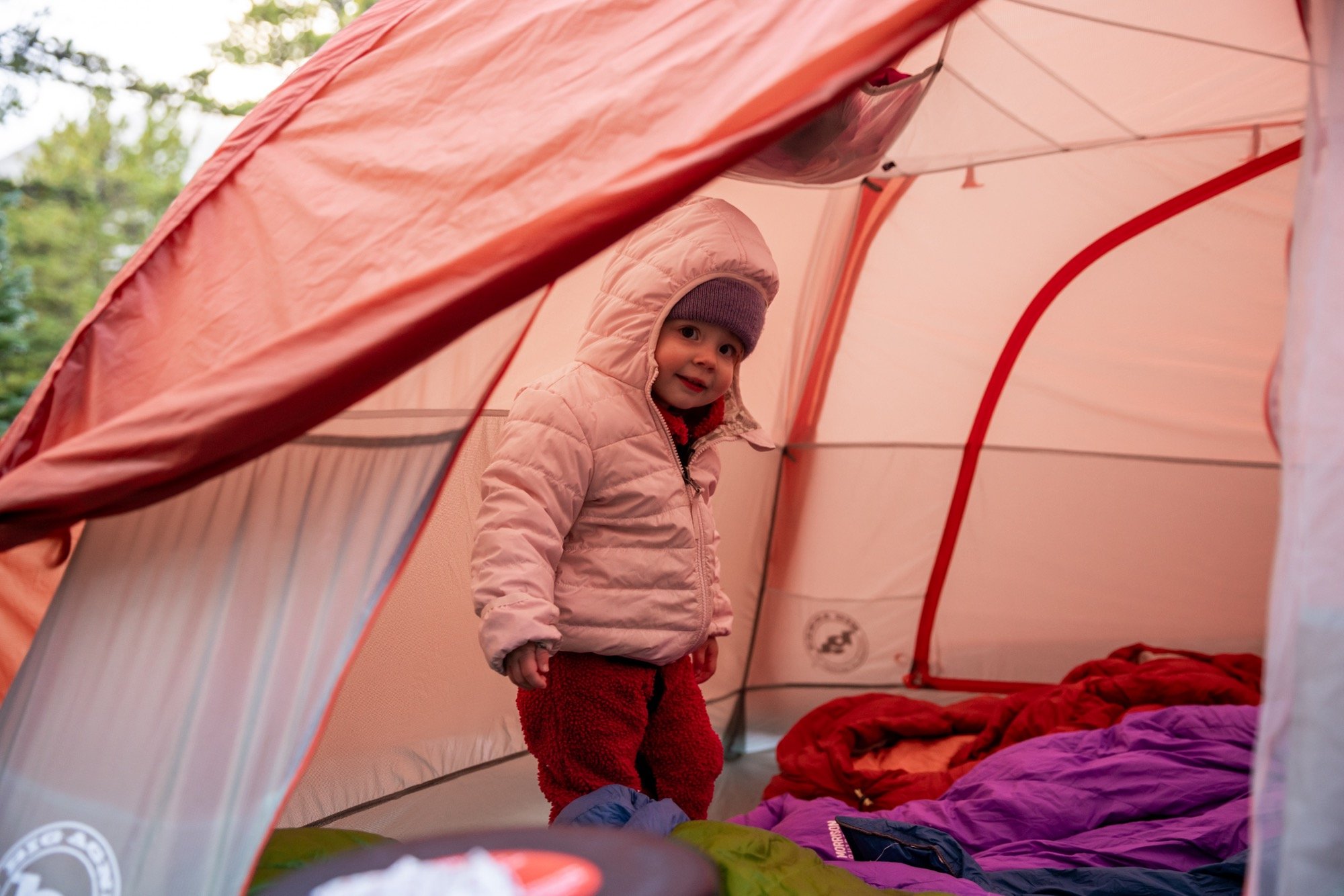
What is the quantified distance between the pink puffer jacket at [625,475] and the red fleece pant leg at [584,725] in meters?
0.04

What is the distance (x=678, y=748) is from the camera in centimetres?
162

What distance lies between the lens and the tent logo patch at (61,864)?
104cm

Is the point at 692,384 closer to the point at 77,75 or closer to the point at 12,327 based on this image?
the point at 12,327

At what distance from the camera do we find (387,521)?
3.65 ft

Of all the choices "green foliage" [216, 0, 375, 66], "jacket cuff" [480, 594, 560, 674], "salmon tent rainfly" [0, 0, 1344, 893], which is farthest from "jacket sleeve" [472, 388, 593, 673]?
"green foliage" [216, 0, 375, 66]

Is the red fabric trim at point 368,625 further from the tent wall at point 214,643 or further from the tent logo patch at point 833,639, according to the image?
the tent logo patch at point 833,639

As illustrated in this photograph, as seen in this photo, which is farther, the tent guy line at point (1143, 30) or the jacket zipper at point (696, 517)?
the tent guy line at point (1143, 30)

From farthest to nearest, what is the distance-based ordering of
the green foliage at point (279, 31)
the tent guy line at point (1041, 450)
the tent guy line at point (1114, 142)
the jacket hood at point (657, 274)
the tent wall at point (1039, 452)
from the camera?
the green foliage at point (279, 31)
the tent guy line at point (1041, 450)
the tent wall at point (1039, 452)
the tent guy line at point (1114, 142)
the jacket hood at point (657, 274)

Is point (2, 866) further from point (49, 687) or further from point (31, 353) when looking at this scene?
point (31, 353)

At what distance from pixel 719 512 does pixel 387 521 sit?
1346 millimetres

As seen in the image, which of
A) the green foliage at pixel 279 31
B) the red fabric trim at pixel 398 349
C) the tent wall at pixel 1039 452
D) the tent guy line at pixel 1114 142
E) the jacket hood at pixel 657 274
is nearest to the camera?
the red fabric trim at pixel 398 349

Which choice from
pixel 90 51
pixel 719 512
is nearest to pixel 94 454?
pixel 719 512

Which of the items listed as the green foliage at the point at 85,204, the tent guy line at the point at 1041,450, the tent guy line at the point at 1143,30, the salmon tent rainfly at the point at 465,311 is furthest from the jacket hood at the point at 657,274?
the green foliage at the point at 85,204

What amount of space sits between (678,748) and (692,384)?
522mm
